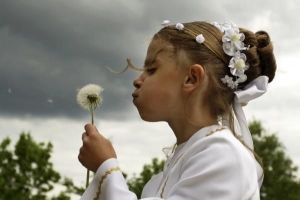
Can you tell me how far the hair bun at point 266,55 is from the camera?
3.62 metres

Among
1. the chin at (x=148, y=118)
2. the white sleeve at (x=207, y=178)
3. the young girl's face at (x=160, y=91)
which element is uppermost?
the young girl's face at (x=160, y=91)

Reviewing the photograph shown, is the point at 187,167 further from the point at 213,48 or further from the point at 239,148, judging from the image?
the point at 213,48

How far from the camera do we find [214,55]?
3.42 m

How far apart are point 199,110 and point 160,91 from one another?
9.1 inches

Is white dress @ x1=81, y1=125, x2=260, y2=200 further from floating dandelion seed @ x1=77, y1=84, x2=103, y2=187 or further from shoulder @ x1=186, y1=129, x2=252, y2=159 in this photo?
floating dandelion seed @ x1=77, y1=84, x2=103, y2=187

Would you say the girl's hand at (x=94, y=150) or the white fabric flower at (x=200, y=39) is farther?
Result: the white fabric flower at (x=200, y=39)

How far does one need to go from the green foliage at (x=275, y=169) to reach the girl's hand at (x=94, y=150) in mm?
18571

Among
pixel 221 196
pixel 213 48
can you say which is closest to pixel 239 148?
pixel 221 196

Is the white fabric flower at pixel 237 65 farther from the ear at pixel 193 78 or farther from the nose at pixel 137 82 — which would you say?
the nose at pixel 137 82

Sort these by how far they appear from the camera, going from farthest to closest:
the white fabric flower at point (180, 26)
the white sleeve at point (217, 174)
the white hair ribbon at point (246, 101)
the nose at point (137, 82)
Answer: the white fabric flower at point (180, 26) → the white hair ribbon at point (246, 101) → the nose at point (137, 82) → the white sleeve at point (217, 174)

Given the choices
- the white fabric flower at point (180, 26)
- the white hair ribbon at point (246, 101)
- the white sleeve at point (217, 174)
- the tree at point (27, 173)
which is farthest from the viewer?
the tree at point (27, 173)

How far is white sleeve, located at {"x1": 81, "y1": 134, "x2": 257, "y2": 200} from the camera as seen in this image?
294 cm

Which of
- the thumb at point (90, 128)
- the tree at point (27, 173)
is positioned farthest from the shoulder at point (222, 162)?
the tree at point (27, 173)

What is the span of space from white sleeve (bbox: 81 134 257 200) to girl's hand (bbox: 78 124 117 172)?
5.0 inches
